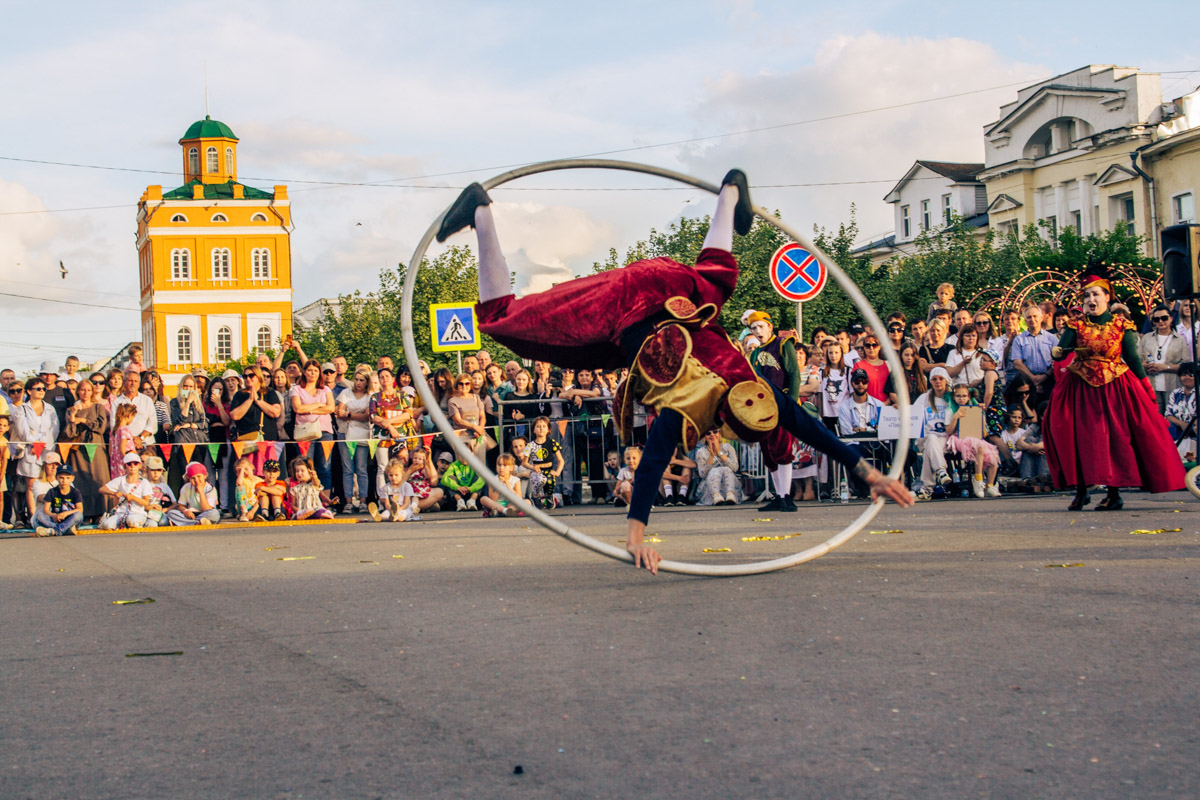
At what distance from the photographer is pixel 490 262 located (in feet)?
23.9

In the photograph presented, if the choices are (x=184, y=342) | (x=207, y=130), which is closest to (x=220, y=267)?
(x=184, y=342)

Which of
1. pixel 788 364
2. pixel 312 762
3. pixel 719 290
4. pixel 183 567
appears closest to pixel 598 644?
pixel 312 762

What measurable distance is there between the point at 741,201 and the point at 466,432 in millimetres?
8057

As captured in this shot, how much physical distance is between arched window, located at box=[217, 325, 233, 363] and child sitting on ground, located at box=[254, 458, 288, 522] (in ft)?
263

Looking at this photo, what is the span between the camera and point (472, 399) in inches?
592

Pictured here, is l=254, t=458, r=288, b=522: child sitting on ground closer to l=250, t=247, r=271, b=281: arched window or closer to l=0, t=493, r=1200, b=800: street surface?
l=0, t=493, r=1200, b=800: street surface

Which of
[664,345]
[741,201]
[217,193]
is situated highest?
[217,193]

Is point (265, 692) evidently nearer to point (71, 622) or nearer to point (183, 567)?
point (71, 622)

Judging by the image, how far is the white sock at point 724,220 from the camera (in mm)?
7266

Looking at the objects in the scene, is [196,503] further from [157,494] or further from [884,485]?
[884,485]

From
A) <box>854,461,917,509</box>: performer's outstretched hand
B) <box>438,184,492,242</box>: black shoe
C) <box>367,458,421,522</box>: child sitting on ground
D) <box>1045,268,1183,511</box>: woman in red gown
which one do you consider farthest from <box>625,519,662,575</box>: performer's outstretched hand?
<box>367,458,421,522</box>: child sitting on ground

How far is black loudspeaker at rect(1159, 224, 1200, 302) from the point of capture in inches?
424

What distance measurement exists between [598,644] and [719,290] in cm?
264

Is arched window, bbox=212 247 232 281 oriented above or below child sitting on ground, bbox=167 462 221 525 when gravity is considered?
above
